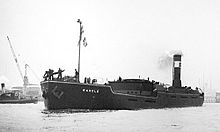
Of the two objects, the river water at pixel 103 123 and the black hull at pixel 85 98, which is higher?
the black hull at pixel 85 98

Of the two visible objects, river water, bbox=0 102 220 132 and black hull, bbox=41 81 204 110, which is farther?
black hull, bbox=41 81 204 110

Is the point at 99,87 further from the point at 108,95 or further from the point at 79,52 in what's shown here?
the point at 79,52

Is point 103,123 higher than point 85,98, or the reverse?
point 85,98

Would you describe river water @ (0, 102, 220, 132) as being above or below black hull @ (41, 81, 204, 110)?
below

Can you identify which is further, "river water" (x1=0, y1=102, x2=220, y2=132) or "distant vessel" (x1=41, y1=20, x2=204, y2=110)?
"distant vessel" (x1=41, y1=20, x2=204, y2=110)

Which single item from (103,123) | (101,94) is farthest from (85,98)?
(103,123)

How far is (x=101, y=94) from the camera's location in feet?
149

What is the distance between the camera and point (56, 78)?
145 feet

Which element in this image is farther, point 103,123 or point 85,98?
point 85,98

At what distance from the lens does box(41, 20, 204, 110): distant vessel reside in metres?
42.7

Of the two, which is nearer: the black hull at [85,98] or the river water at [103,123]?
the river water at [103,123]

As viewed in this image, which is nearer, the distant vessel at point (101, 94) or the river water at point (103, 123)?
the river water at point (103, 123)

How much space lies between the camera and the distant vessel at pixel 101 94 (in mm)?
42719

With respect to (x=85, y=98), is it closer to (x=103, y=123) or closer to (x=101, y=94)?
(x=101, y=94)
